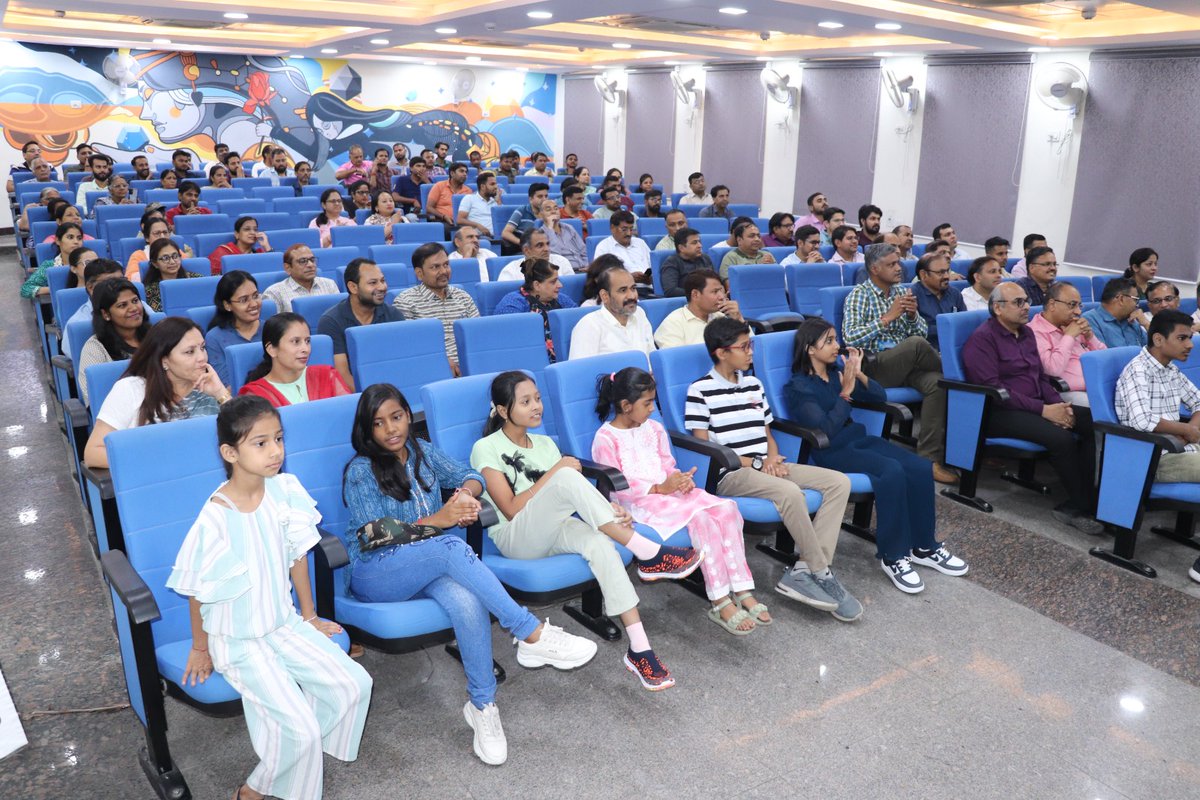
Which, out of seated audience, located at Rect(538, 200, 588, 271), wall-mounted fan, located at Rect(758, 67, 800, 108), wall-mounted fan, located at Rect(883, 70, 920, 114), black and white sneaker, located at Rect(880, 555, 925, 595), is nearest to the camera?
black and white sneaker, located at Rect(880, 555, 925, 595)

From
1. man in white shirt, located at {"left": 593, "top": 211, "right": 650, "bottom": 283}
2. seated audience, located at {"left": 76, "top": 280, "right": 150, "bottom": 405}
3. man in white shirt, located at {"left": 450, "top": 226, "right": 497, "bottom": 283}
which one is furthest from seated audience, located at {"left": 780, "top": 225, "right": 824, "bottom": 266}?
seated audience, located at {"left": 76, "top": 280, "right": 150, "bottom": 405}

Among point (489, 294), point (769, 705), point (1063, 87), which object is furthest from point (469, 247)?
point (1063, 87)

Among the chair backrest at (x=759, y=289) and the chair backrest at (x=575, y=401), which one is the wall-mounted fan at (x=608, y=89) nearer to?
the chair backrest at (x=759, y=289)

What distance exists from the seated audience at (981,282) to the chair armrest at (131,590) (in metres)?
4.92

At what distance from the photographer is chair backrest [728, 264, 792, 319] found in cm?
581

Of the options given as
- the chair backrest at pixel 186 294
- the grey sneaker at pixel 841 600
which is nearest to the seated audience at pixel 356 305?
the chair backrest at pixel 186 294

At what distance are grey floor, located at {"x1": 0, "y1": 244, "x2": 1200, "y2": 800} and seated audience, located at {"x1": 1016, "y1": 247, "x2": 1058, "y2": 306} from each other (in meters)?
2.64

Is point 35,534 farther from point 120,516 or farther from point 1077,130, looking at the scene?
point 1077,130

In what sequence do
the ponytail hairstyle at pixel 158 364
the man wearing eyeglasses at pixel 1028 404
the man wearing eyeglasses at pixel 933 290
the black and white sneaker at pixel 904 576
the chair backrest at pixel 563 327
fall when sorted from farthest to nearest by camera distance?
the man wearing eyeglasses at pixel 933 290 < the chair backrest at pixel 563 327 < the man wearing eyeglasses at pixel 1028 404 < the black and white sneaker at pixel 904 576 < the ponytail hairstyle at pixel 158 364

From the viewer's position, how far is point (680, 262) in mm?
6281

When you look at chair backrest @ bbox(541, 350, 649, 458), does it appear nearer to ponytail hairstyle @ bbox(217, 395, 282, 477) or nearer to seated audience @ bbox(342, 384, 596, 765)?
seated audience @ bbox(342, 384, 596, 765)

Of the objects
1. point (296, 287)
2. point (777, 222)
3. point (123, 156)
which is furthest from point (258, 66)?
point (296, 287)

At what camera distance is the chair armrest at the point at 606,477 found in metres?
3.12

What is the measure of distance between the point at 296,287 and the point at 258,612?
298cm
